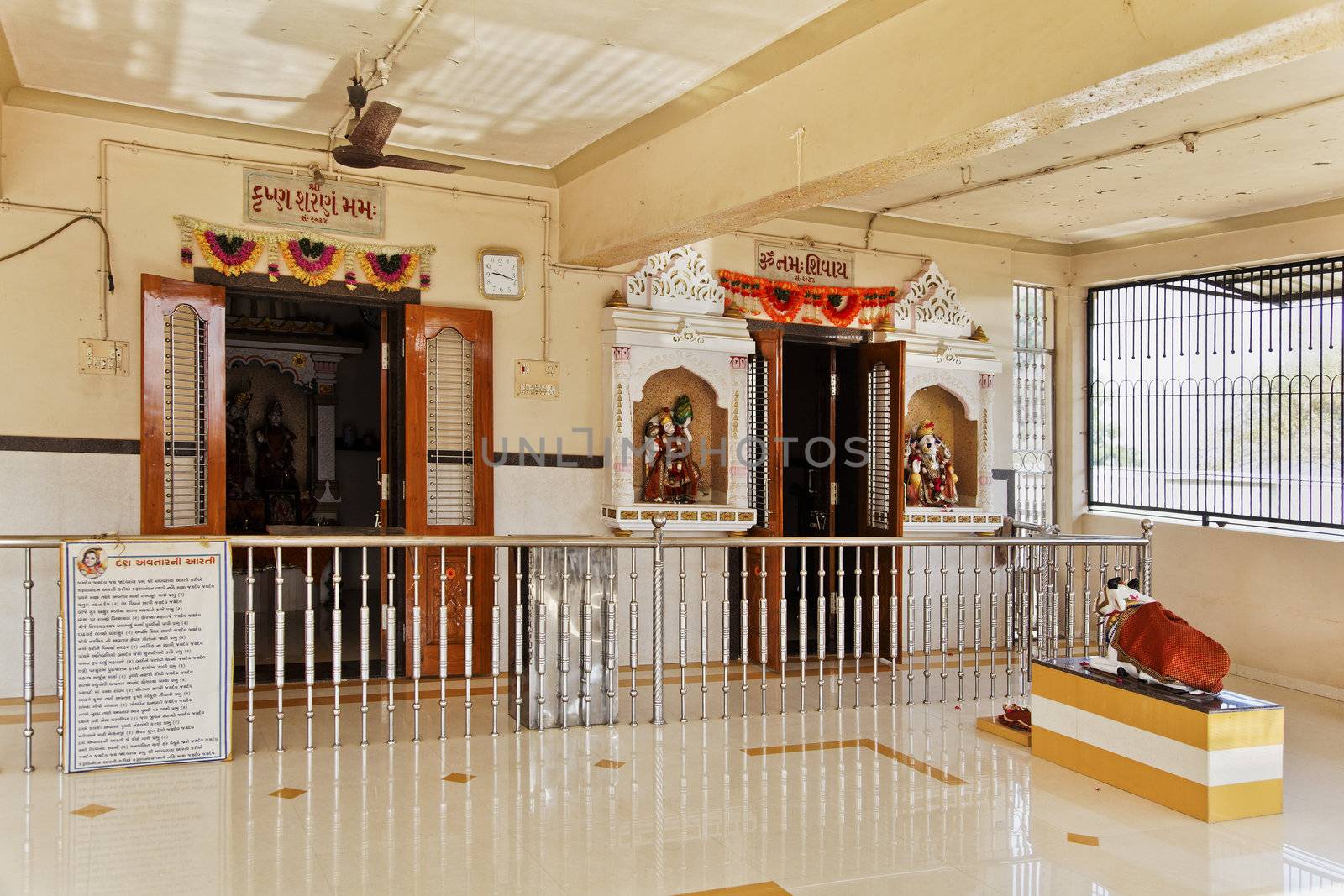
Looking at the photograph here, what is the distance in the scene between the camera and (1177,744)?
190 inches

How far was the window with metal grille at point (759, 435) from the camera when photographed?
832 cm

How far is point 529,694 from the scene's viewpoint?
5871 millimetres

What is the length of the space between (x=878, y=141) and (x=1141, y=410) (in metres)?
5.78

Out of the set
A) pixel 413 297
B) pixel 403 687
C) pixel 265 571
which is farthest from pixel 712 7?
pixel 265 571

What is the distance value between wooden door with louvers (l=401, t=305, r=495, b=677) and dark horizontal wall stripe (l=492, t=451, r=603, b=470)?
0.43 feet

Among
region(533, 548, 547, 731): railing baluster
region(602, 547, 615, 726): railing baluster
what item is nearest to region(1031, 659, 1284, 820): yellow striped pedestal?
region(602, 547, 615, 726): railing baluster

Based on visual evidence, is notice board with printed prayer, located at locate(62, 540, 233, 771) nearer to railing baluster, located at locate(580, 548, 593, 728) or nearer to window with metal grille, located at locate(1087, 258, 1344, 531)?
railing baluster, located at locate(580, 548, 593, 728)

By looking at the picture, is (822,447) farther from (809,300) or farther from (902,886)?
(902,886)

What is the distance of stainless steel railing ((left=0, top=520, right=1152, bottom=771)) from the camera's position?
552 centimetres

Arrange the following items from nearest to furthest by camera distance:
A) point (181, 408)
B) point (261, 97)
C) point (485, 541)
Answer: point (485, 541)
point (261, 97)
point (181, 408)

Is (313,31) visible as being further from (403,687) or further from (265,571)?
(265,571)

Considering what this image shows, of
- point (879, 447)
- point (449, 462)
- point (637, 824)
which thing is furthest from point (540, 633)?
point (879, 447)

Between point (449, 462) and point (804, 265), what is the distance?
3202mm

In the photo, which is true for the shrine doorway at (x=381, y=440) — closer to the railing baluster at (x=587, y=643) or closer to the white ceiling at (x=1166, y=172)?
the railing baluster at (x=587, y=643)
